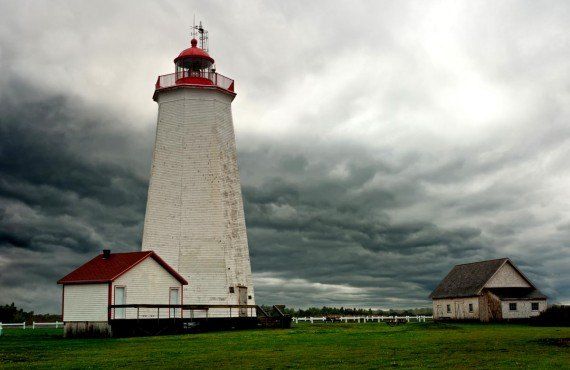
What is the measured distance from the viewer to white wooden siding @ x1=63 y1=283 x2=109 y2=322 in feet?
111

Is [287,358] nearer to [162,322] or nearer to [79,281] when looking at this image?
[162,322]

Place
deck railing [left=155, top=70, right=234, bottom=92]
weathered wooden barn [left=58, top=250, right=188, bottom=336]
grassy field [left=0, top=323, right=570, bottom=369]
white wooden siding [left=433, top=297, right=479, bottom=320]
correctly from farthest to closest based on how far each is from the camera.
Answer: white wooden siding [left=433, top=297, right=479, bottom=320]
deck railing [left=155, top=70, right=234, bottom=92]
weathered wooden barn [left=58, top=250, right=188, bottom=336]
grassy field [left=0, top=323, right=570, bottom=369]

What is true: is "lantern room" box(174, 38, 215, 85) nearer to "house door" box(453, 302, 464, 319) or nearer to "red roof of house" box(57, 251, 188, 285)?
"red roof of house" box(57, 251, 188, 285)

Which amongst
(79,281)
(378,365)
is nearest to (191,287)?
(79,281)

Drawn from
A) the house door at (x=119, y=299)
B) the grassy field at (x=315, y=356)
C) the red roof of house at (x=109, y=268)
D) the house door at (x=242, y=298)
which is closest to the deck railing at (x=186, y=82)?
A: the red roof of house at (x=109, y=268)

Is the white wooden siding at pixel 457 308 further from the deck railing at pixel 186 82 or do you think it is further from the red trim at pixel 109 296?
the red trim at pixel 109 296

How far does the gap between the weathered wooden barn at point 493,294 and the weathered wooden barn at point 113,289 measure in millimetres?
29183

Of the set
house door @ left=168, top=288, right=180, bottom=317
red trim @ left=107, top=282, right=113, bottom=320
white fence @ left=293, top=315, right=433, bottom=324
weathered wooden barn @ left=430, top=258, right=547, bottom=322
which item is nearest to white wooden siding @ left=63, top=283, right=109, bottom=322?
red trim @ left=107, top=282, right=113, bottom=320

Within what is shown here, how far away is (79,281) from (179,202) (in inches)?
304

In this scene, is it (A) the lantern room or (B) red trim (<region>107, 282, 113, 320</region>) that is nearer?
(B) red trim (<region>107, 282, 113, 320</region>)

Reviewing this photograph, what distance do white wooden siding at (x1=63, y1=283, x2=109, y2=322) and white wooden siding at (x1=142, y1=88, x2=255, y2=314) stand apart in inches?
215

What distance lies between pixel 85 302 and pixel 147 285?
3.48 m

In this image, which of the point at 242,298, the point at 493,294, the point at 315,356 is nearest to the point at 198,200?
the point at 242,298

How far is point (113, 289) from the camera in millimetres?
33875
